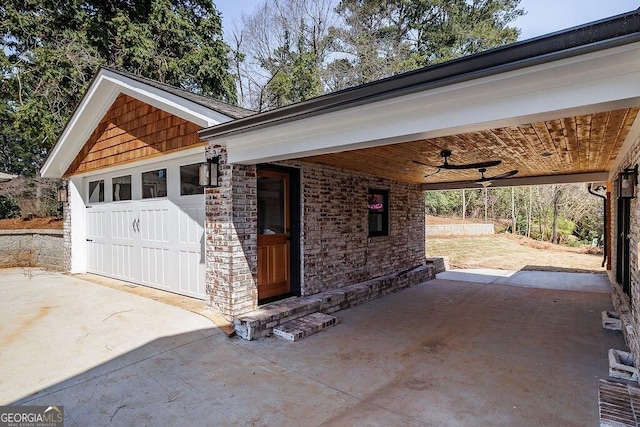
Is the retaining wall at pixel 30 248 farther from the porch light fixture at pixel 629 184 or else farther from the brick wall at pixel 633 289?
the porch light fixture at pixel 629 184

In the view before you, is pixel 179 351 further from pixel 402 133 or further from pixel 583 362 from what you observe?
pixel 583 362

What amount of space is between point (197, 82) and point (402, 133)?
13517mm

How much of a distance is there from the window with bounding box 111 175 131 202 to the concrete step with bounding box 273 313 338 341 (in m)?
4.42

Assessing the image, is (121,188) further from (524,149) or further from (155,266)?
(524,149)

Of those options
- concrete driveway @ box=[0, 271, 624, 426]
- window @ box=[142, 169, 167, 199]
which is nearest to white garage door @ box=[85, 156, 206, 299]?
window @ box=[142, 169, 167, 199]

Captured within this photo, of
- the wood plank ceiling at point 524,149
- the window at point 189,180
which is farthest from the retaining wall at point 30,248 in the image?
the wood plank ceiling at point 524,149

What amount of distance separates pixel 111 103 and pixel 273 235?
4348 mm

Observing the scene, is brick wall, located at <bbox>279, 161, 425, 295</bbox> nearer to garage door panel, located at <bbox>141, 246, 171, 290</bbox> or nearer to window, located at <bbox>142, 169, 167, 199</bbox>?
window, located at <bbox>142, 169, 167, 199</bbox>

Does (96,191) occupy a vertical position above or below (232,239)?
above

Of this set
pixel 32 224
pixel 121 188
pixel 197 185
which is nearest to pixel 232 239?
pixel 197 185

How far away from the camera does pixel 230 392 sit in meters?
3.28

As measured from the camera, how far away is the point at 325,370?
12.5ft

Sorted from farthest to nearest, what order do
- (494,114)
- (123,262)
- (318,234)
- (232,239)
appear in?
(123,262), (318,234), (232,239), (494,114)

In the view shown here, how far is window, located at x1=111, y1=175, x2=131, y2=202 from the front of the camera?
282 inches
